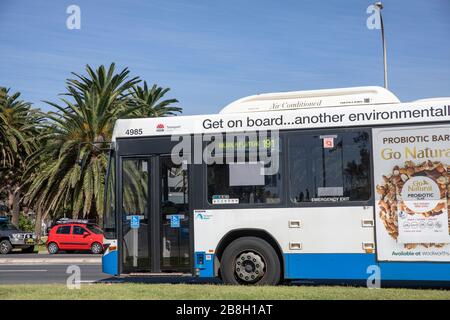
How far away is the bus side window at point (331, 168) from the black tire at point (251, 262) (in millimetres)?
1105

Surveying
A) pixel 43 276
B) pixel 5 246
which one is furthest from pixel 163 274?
pixel 5 246

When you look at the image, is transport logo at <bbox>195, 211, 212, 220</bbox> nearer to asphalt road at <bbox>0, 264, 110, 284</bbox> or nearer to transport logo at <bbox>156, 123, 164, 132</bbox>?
transport logo at <bbox>156, 123, 164, 132</bbox>

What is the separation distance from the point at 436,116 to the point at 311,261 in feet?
11.2

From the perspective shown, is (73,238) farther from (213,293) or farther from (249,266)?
(213,293)

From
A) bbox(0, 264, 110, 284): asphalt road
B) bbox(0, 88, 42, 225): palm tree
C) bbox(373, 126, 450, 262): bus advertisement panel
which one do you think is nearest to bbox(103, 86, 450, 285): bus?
bbox(373, 126, 450, 262): bus advertisement panel

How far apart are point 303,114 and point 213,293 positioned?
3948mm

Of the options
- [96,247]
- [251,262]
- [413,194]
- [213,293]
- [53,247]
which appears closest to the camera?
[213,293]

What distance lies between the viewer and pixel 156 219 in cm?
1235

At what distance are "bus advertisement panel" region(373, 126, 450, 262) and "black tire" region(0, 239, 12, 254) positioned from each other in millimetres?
27610

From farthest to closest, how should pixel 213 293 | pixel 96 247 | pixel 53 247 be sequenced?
pixel 53 247
pixel 96 247
pixel 213 293

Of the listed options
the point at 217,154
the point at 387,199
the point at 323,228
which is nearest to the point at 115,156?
the point at 217,154

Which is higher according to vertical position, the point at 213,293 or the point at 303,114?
the point at 303,114

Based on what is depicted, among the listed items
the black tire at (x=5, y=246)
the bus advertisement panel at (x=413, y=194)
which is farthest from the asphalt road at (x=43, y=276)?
the black tire at (x=5, y=246)
